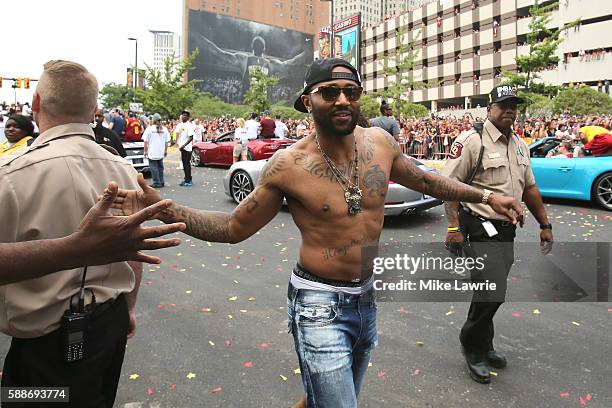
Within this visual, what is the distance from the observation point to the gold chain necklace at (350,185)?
7.73 ft

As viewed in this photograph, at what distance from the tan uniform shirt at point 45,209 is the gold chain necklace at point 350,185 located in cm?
105

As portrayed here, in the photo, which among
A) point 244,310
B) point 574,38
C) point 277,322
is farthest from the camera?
point 574,38

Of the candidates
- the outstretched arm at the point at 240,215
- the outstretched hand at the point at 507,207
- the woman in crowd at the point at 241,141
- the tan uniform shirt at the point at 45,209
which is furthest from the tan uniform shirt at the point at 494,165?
the woman in crowd at the point at 241,141

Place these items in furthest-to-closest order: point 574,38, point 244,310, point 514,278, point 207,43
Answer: point 207,43, point 574,38, point 244,310, point 514,278

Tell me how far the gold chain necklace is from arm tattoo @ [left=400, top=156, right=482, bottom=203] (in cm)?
45

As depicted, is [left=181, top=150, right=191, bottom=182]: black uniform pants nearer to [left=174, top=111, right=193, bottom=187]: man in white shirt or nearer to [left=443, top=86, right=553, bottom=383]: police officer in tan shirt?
[left=174, top=111, right=193, bottom=187]: man in white shirt

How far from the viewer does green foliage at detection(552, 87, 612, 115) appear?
3366 cm

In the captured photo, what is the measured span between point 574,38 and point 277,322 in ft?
201

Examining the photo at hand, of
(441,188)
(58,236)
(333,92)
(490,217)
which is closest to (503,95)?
(490,217)

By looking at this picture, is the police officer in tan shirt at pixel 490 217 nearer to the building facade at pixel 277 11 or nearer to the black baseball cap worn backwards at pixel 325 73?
the black baseball cap worn backwards at pixel 325 73

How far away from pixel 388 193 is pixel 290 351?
196 inches

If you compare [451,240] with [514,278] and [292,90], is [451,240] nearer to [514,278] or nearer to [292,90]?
[514,278]

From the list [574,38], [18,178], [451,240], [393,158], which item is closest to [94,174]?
[18,178]

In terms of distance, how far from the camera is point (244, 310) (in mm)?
4773
